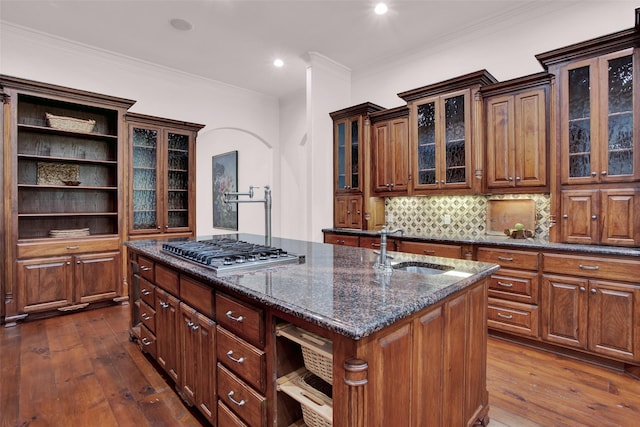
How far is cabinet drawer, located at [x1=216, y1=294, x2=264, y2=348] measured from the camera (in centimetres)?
138

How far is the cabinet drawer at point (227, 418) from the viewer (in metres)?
1.52

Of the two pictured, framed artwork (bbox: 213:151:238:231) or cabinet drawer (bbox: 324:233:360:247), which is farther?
framed artwork (bbox: 213:151:238:231)

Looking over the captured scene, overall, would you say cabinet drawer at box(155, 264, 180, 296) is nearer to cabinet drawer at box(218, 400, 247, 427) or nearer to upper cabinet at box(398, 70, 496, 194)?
cabinet drawer at box(218, 400, 247, 427)

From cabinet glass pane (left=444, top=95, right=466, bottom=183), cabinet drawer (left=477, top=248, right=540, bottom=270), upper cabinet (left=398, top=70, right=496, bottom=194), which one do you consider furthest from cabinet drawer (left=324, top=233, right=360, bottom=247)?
cabinet drawer (left=477, top=248, right=540, bottom=270)

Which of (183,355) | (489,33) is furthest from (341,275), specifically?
(489,33)

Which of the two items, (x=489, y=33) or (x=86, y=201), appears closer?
(x=489, y=33)

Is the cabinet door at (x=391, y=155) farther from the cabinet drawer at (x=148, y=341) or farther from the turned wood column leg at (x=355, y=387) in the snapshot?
the turned wood column leg at (x=355, y=387)

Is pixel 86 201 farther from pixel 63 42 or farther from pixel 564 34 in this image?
pixel 564 34

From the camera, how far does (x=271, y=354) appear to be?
1.36 meters

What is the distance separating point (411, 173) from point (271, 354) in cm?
322

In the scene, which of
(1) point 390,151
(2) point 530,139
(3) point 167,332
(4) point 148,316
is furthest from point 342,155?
(3) point 167,332

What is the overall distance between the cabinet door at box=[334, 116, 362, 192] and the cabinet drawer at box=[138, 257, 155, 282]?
283cm

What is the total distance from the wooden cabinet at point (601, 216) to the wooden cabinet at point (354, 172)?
2189 mm

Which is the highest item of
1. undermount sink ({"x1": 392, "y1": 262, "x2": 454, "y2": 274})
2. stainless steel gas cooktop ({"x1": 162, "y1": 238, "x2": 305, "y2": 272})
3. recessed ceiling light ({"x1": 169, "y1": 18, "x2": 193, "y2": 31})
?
recessed ceiling light ({"x1": 169, "y1": 18, "x2": 193, "y2": 31})
